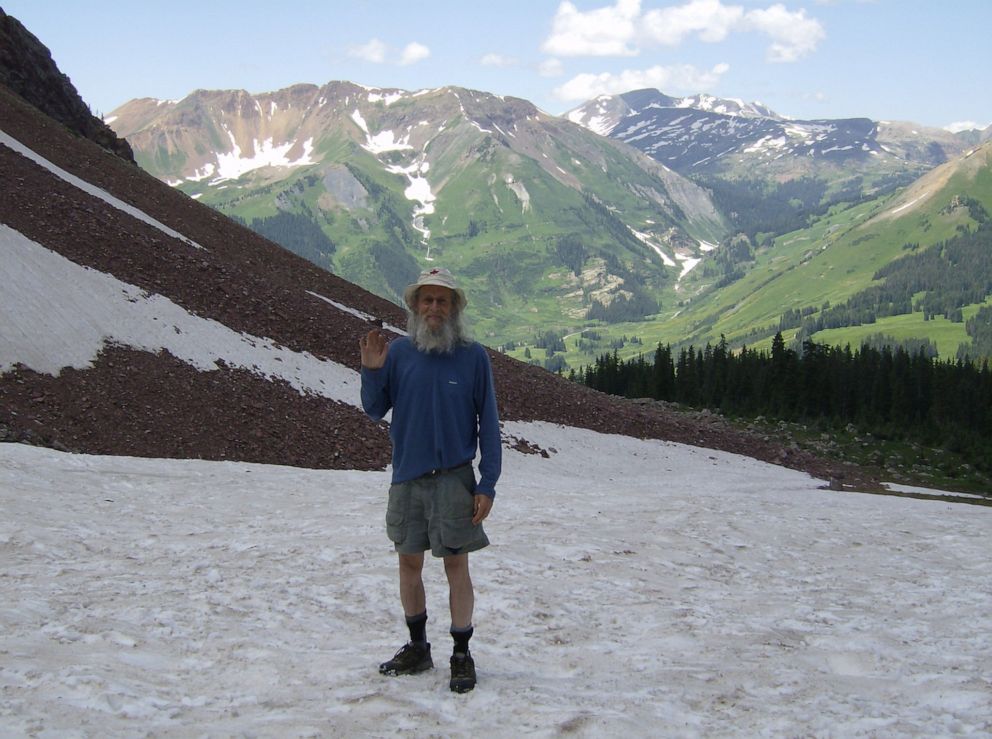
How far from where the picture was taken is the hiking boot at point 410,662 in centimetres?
859

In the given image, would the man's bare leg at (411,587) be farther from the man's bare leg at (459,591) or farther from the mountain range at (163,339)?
the mountain range at (163,339)

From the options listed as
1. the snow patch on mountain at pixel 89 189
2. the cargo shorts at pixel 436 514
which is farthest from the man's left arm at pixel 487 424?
the snow patch on mountain at pixel 89 189

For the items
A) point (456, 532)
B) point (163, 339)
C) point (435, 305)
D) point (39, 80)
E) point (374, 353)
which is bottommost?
point (456, 532)

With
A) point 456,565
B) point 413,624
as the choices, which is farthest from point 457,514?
point 413,624

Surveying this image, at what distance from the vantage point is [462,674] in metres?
8.25

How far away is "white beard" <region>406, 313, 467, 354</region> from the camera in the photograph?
8391 millimetres

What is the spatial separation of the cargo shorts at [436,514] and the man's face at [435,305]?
5.11 ft

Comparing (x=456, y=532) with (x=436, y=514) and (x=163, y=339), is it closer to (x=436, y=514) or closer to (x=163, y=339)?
(x=436, y=514)

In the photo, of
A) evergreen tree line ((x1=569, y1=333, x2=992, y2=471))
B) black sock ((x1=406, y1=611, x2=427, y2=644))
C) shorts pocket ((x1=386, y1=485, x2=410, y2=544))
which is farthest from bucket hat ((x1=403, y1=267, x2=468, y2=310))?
evergreen tree line ((x1=569, y1=333, x2=992, y2=471))

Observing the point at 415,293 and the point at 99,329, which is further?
the point at 99,329

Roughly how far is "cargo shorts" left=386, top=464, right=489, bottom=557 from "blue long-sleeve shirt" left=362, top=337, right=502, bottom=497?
127 mm

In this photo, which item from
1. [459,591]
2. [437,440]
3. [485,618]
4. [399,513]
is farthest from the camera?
[485,618]

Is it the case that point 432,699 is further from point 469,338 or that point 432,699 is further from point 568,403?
point 568,403

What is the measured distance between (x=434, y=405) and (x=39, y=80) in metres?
71.0
